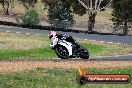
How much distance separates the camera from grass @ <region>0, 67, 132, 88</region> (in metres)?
13.6

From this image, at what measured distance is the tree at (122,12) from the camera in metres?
55.7

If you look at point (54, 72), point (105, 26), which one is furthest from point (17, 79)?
point (105, 26)

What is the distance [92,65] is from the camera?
756 inches

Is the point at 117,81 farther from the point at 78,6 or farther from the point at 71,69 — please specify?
the point at 78,6

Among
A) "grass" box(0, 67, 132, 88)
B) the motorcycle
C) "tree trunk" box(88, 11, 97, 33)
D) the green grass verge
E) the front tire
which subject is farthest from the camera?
"tree trunk" box(88, 11, 97, 33)

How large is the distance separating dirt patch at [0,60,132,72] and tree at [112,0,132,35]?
35530 mm

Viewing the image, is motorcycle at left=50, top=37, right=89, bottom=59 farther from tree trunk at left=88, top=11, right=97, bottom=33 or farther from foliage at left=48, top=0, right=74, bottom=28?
foliage at left=48, top=0, right=74, bottom=28

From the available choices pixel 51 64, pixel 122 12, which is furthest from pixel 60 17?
pixel 51 64

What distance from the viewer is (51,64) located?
61.9 feet

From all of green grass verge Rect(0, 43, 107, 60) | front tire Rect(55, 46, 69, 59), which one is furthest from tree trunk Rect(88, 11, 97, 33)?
front tire Rect(55, 46, 69, 59)

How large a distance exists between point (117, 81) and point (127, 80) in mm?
380

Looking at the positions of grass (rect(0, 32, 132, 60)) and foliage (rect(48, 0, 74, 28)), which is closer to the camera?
grass (rect(0, 32, 132, 60))

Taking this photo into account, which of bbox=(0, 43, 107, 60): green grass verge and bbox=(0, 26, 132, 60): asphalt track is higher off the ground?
bbox=(0, 43, 107, 60): green grass verge

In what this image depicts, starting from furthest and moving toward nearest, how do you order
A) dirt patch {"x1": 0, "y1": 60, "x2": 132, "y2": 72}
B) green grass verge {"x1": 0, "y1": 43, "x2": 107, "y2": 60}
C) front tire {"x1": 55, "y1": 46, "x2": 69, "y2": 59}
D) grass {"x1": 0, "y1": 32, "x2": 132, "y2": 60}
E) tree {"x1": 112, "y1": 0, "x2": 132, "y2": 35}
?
tree {"x1": 112, "y1": 0, "x2": 132, "y2": 35}
grass {"x1": 0, "y1": 32, "x2": 132, "y2": 60}
green grass verge {"x1": 0, "y1": 43, "x2": 107, "y2": 60}
front tire {"x1": 55, "y1": 46, "x2": 69, "y2": 59}
dirt patch {"x1": 0, "y1": 60, "x2": 132, "y2": 72}
